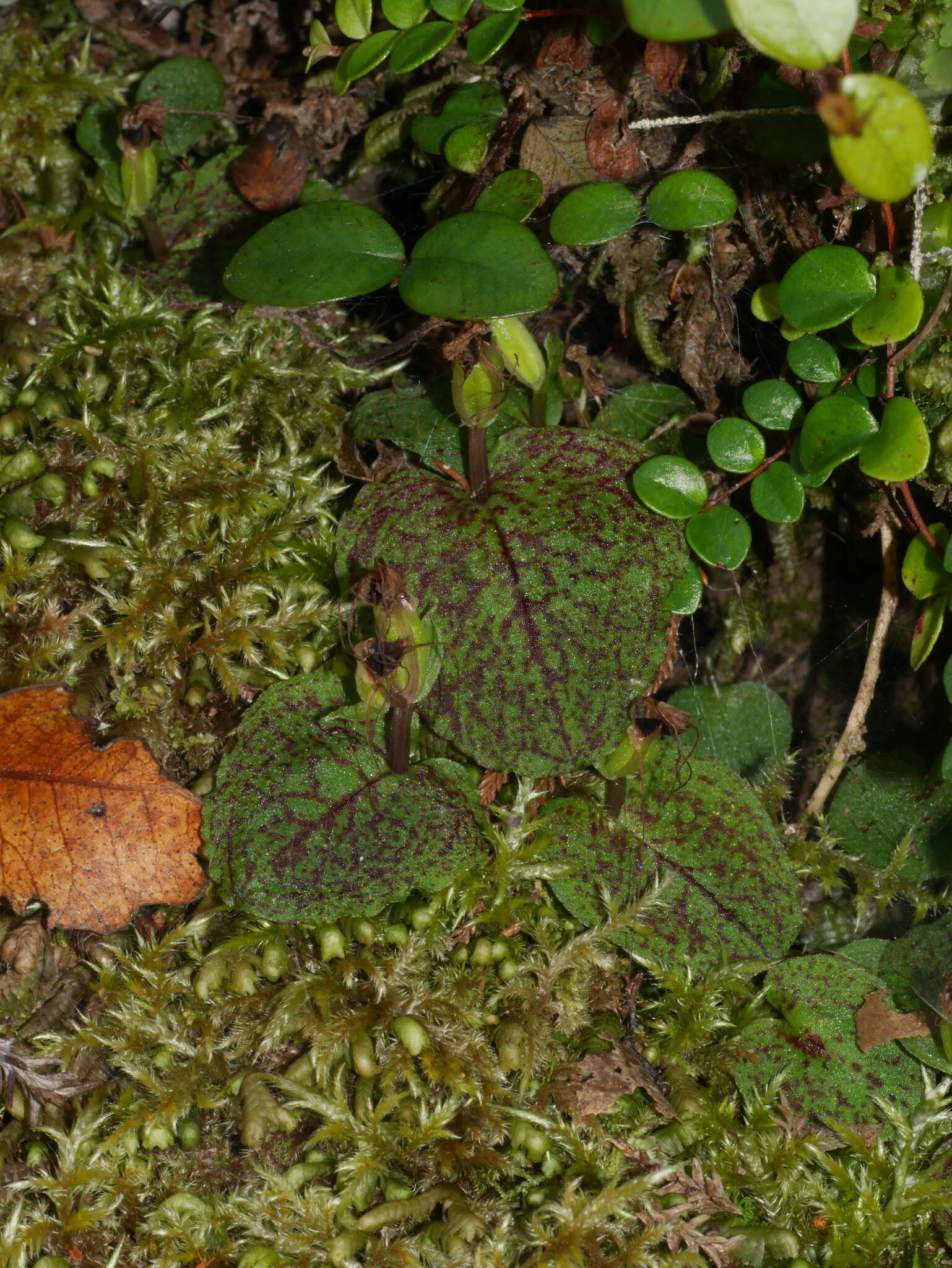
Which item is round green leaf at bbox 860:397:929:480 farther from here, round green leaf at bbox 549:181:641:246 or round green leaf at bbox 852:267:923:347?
round green leaf at bbox 549:181:641:246

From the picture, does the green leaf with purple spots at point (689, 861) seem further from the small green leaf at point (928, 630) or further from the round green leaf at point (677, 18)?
the round green leaf at point (677, 18)

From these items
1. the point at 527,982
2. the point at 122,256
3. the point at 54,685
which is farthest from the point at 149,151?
the point at 527,982

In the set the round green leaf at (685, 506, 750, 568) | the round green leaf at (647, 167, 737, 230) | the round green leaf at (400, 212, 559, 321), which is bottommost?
the round green leaf at (685, 506, 750, 568)

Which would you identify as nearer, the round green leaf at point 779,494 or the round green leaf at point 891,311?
the round green leaf at point 891,311

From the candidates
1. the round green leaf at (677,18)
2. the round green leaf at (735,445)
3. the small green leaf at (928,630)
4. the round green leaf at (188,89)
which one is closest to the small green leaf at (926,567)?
the small green leaf at (928,630)

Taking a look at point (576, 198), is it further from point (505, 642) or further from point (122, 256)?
point (122, 256)

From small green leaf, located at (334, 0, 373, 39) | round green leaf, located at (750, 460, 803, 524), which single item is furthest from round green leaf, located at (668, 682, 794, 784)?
small green leaf, located at (334, 0, 373, 39)
